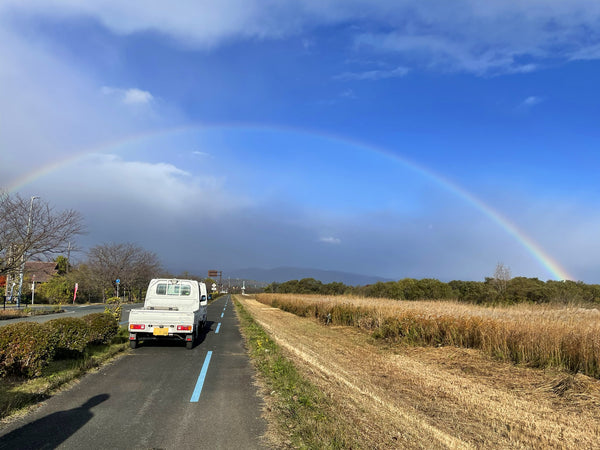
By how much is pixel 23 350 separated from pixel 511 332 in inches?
451

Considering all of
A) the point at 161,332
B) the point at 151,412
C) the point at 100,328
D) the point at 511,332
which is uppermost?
the point at 511,332

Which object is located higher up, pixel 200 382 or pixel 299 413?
pixel 299 413

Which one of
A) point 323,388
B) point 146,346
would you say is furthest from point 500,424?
point 146,346

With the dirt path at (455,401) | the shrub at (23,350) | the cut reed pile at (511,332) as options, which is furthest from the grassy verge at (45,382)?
the cut reed pile at (511,332)

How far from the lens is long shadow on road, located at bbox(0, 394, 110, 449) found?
4.45 meters

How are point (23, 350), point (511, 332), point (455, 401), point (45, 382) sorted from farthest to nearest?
point (511, 332) → point (23, 350) → point (45, 382) → point (455, 401)

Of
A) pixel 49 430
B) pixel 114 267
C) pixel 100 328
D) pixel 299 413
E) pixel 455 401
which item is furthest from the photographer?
pixel 114 267

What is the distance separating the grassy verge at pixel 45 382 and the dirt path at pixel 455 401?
4.82m

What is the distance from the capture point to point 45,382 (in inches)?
277

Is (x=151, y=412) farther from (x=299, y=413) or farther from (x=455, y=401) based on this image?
(x=455, y=401)

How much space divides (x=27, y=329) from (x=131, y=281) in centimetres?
4063

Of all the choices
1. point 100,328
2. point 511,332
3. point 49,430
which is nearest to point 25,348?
point 49,430

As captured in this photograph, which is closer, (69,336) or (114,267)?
(69,336)

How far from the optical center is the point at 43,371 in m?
7.90
